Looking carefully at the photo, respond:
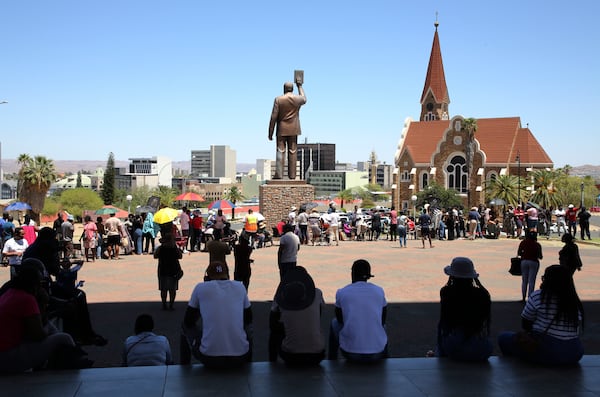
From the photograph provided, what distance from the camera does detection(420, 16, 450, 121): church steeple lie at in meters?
81.1

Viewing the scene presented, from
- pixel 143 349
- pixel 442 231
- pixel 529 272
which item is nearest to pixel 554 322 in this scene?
pixel 143 349

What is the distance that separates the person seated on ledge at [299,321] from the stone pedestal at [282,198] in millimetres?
16104

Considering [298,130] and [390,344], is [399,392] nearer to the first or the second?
[390,344]

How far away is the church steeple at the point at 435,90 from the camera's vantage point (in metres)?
81.1

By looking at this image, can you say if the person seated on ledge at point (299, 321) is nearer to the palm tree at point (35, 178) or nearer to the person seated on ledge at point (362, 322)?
the person seated on ledge at point (362, 322)

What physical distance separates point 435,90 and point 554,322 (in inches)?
3109

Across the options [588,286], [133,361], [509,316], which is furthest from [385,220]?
[133,361]

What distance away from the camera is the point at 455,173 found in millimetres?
66188

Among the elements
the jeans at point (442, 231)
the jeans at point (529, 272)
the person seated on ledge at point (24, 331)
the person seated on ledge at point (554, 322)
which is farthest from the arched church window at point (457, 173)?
the person seated on ledge at point (24, 331)

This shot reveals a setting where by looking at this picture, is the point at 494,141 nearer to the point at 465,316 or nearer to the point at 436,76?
the point at 436,76

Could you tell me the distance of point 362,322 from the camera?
5621 millimetres

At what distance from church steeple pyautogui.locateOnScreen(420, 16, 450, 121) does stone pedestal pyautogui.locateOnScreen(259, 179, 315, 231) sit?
63116 millimetres

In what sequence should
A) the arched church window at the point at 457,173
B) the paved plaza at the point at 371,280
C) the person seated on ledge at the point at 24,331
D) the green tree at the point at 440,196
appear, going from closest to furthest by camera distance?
the person seated on ledge at the point at 24,331, the paved plaza at the point at 371,280, the green tree at the point at 440,196, the arched church window at the point at 457,173

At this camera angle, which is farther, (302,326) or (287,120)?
(287,120)
